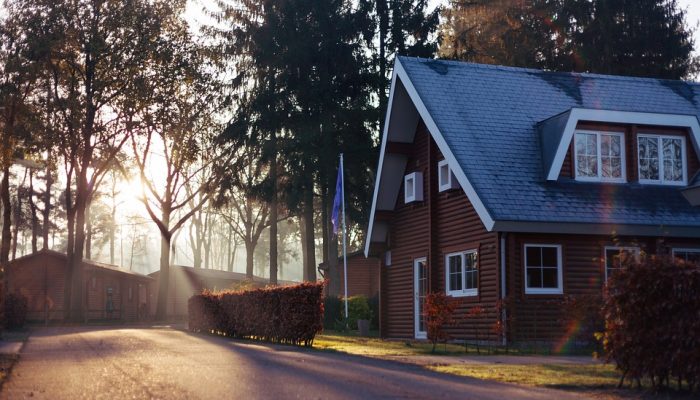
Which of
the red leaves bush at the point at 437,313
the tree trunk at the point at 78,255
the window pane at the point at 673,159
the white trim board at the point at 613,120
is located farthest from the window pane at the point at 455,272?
the tree trunk at the point at 78,255

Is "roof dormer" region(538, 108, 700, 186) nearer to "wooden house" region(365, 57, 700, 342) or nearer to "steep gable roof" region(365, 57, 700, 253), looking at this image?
"wooden house" region(365, 57, 700, 342)

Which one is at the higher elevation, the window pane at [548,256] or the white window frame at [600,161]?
the white window frame at [600,161]

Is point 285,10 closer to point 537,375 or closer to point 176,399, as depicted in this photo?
point 537,375

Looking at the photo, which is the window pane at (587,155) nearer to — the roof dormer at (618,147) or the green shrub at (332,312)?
the roof dormer at (618,147)

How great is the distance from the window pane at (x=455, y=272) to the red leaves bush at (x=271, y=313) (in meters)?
4.69

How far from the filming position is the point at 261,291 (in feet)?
83.9

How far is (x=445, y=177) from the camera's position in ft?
88.3

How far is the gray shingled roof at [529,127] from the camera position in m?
23.6

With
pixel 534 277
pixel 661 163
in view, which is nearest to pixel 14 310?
pixel 534 277

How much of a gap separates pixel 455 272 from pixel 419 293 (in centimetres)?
299

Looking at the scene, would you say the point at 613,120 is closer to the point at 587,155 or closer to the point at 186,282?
the point at 587,155

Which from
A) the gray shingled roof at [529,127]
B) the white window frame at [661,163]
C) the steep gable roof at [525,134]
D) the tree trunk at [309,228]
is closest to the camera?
the steep gable roof at [525,134]

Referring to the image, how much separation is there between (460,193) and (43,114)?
30490 mm

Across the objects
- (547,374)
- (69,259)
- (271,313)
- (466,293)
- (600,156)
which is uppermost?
(600,156)
